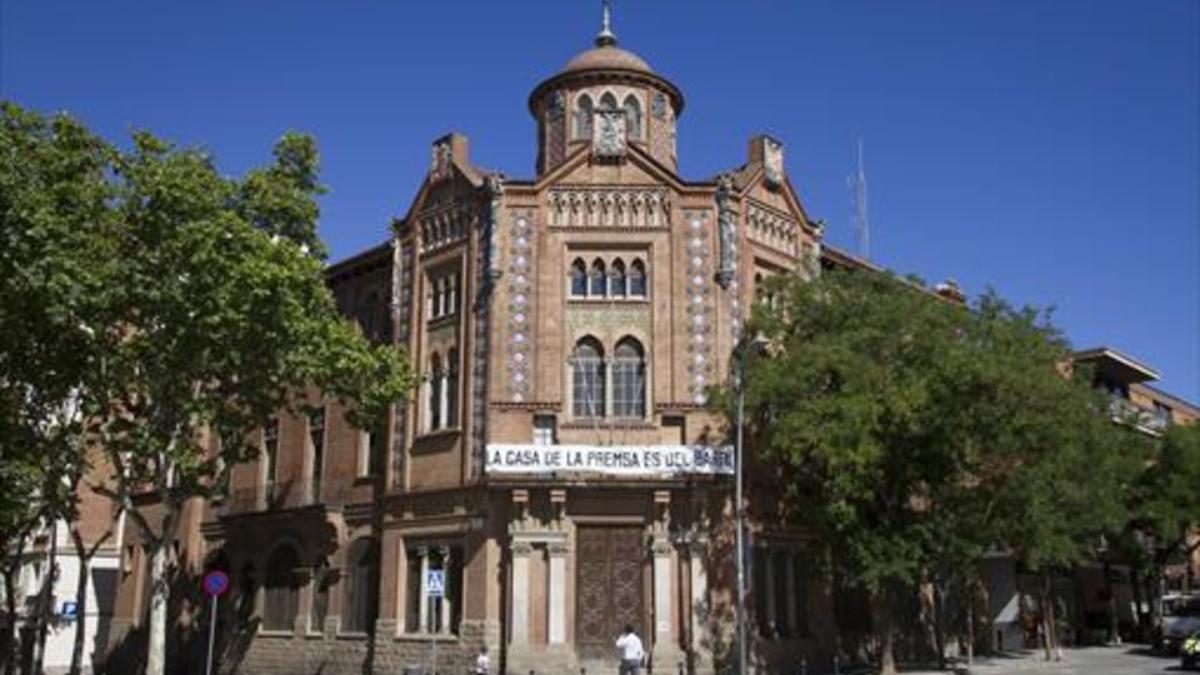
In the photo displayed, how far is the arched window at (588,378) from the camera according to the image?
3269cm

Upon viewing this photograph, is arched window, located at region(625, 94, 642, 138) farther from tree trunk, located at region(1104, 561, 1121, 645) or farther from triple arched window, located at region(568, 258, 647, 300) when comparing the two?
tree trunk, located at region(1104, 561, 1121, 645)

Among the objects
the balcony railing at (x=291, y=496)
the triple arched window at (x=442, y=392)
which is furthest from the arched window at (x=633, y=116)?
the balcony railing at (x=291, y=496)

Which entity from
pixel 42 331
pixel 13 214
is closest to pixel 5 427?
pixel 42 331

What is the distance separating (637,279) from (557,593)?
358 inches

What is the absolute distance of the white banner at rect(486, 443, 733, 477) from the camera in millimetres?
31250

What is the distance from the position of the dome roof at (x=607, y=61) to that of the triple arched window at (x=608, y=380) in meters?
9.43

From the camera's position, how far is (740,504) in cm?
2869

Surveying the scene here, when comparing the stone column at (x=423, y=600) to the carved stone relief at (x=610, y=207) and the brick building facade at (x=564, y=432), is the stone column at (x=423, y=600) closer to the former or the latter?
the brick building facade at (x=564, y=432)

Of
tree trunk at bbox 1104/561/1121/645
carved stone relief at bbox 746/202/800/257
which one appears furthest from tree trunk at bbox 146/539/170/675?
tree trunk at bbox 1104/561/1121/645

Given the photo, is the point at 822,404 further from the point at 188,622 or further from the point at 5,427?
the point at 188,622

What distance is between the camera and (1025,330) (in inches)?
1300

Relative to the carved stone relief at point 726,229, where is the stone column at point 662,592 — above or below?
below

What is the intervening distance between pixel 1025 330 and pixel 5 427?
26.6 metres

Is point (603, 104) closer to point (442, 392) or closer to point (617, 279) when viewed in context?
point (617, 279)
